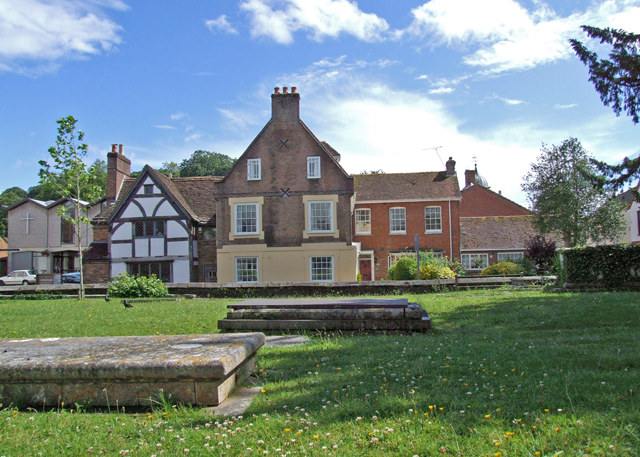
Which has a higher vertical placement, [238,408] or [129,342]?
[129,342]

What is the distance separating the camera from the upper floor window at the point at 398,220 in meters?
33.6

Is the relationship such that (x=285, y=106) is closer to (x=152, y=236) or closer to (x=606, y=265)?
(x=152, y=236)

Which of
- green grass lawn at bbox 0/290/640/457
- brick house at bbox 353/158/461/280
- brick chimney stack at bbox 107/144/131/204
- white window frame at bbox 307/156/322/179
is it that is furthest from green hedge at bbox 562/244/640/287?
brick chimney stack at bbox 107/144/131/204

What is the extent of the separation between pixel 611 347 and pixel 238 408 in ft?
16.3

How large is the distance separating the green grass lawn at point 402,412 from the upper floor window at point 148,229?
2568 cm

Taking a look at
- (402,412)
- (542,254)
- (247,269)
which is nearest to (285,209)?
(247,269)

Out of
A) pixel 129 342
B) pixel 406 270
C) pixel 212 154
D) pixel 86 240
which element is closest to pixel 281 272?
pixel 406 270

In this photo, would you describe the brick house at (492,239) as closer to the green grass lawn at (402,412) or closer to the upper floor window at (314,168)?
the upper floor window at (314,168)

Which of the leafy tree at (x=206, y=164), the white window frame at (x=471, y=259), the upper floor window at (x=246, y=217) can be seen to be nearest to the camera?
the upper floor window at (x=246, y=217)

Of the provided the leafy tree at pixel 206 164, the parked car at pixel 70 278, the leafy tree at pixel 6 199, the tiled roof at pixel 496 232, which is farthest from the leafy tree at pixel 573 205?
the leafy tree at pixel 6 199

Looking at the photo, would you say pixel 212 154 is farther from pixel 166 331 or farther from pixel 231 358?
pixel 231 358

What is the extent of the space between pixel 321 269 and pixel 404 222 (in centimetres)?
845

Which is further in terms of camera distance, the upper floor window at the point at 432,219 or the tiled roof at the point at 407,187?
the tiled roof at the point at 407,187

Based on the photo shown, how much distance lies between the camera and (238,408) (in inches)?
163
